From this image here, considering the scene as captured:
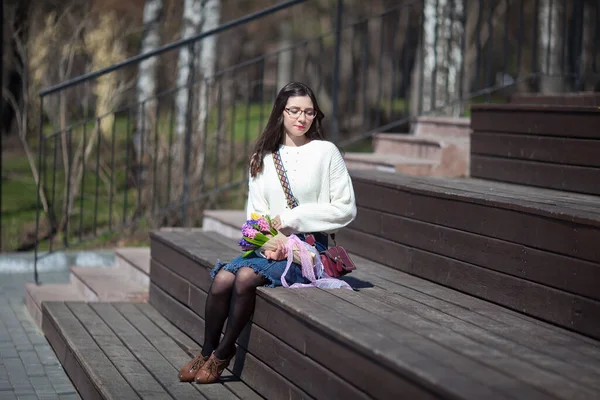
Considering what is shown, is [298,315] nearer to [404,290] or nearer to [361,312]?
[361,312]

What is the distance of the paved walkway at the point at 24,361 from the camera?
4900 mm

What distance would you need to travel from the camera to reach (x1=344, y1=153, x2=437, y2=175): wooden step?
6738 mm

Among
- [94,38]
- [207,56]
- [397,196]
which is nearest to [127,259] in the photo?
[397,196]

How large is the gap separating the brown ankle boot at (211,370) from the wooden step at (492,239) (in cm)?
119

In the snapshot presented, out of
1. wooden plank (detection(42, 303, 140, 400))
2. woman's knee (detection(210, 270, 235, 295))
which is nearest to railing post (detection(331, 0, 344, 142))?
wooden plank (detection(42, 303, 140, 400))

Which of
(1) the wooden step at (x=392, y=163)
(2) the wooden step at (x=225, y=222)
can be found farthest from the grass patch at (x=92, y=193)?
(1) the wooden step at (x=392, y=163)

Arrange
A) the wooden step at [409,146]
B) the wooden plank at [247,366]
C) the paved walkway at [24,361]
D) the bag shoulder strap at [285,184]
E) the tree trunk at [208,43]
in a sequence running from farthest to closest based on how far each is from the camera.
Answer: the tree trunk at [208,43], the wooden step at [409,146], the paved walkway at [24,361], the bag shoulder strap at [285,184], the wooden plank at [247,366]

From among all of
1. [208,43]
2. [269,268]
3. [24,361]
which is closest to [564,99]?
[269,268]

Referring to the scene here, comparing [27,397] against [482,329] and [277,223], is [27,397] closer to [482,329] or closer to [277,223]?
[277,223]

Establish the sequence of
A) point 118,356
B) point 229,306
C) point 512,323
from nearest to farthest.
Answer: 1. point 512,323
2. point 229,306
3. point 118,356

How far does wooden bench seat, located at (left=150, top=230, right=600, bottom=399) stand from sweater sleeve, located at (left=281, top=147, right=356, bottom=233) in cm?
31

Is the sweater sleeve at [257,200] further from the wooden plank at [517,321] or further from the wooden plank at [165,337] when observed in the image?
the wooden plank at [165,337]

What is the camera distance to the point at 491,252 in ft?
14.7

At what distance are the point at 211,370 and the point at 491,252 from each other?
4.52 feet
